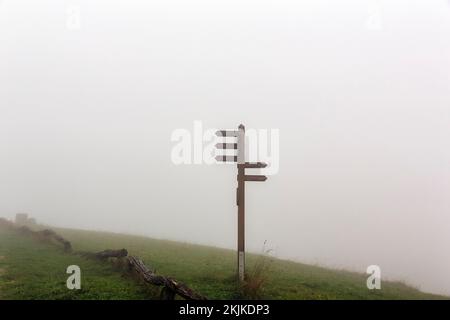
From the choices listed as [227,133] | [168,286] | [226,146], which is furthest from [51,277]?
[227,133]

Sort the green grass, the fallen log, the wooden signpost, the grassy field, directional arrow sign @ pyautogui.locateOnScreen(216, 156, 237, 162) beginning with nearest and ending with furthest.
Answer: the fallen log, the green grass, the grassy field, directional arrow sign @ pyautogui.locateOnScreen(216, 156, 237, 162), the wooden signpost

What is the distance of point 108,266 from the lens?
16.6m

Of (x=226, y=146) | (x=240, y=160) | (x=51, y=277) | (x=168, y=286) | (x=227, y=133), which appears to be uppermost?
(x=227, y=133)

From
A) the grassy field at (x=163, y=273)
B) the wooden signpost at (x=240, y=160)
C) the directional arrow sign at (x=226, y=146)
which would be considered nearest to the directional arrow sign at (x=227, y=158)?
the wooden signpost at (x=240, y=160)

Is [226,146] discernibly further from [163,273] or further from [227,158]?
[163,273]

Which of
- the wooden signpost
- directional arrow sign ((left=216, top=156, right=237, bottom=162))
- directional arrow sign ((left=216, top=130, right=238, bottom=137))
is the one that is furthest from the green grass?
directional arrow sign ((left=216, top=130, right=238, bottom=137))

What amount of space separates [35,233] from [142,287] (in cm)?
1682

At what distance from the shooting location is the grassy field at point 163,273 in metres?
12.5

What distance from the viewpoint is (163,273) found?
15.4 metres

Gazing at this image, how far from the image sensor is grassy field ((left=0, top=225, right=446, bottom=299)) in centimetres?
1252

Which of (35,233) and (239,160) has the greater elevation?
(239,160)

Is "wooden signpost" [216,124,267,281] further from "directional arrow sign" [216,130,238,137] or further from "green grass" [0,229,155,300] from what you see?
"green grass" [0,229,155,300]
